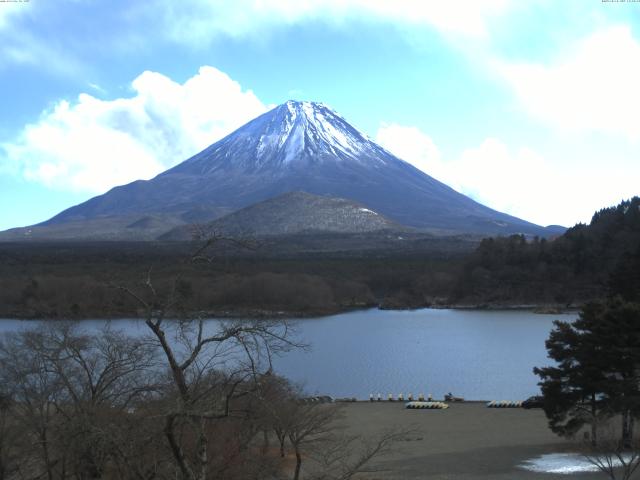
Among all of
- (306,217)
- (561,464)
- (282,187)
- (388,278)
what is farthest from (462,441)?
(282,187)

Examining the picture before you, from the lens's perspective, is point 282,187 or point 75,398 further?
point 282,187

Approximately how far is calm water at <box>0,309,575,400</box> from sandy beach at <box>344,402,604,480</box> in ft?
7.22

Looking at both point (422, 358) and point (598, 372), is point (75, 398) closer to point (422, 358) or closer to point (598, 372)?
point (598, 372)

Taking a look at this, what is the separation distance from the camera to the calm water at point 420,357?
2191cm

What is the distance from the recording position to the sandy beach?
39.5ft

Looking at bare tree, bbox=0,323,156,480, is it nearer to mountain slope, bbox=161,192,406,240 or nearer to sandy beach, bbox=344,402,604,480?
sandy beach, bbox=344,402,604,480

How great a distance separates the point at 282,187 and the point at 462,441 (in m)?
118

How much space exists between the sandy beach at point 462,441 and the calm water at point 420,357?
2.20 metres

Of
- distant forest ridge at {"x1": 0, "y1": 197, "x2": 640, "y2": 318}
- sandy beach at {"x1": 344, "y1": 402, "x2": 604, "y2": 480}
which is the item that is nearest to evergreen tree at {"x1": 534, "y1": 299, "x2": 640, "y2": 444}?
sandy beach at {"x1": 344, "y1": 402, "x2": 604, "y2": 480}

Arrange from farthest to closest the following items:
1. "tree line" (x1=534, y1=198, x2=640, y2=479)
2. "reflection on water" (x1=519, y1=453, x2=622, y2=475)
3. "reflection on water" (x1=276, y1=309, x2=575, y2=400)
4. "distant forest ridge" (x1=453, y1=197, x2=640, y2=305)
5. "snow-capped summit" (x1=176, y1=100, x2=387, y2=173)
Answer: "snow-capped summit" (x1=176, y1=100, x2=387, y2=173) → "distant forest ridge" (x1=453, y1=197, x2=640, y2=305) → "reflection on water" (x1=276, y1=309, x2=575, y2=400) → "tree line" (x1=534, y1=198, x2=640, y2=479) → "reflection on water" (x1=519, y1=453, x2=622, y2=475)

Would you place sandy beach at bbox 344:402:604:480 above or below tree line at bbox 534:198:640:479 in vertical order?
below

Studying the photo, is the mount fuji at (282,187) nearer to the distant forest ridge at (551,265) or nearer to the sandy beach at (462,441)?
the distant forest ridge at (551,265)

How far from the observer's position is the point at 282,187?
132m

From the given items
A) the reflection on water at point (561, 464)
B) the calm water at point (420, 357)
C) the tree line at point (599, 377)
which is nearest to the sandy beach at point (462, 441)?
the reflection on water at point (561, 464)
